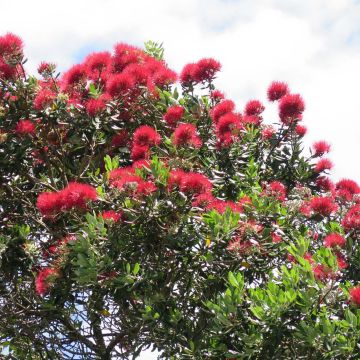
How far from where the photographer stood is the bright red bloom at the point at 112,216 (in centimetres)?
509

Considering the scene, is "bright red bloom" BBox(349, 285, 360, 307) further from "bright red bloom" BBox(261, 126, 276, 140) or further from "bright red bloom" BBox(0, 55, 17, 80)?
"bright red bloom" BBox(0, 55, 17, 80)

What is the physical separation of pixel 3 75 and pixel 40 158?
74 centimetres

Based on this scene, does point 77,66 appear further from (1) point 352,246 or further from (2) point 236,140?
(1) point 352,246

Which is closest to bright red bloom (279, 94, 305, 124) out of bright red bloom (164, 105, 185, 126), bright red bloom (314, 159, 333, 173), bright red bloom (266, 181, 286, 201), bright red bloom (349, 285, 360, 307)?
bright red bloom (314, 159, 333, 173)

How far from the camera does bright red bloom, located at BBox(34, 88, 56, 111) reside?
19.1 feet

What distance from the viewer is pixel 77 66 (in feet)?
21.1

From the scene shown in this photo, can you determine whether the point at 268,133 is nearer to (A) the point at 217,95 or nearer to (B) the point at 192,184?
(A) the point at 217,95

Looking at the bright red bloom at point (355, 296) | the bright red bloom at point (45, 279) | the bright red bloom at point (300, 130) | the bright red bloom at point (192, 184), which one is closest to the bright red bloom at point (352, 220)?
the bright red bloom at point (355, 296)

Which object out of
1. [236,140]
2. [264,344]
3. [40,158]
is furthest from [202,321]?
[40,158]

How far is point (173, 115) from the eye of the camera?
6.10 meters

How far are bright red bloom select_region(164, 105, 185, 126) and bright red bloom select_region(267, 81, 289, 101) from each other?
3.09 feet

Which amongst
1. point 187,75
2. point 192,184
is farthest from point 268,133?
point 192,184

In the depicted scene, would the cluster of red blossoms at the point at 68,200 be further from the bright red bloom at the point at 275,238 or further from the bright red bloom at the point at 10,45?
the bright red bloom at the point at 10,45

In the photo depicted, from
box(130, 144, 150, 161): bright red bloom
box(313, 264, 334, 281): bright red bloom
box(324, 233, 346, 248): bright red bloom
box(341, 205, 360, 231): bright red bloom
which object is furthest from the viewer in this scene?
box(130, 144, 150, 161): bright red bloom
